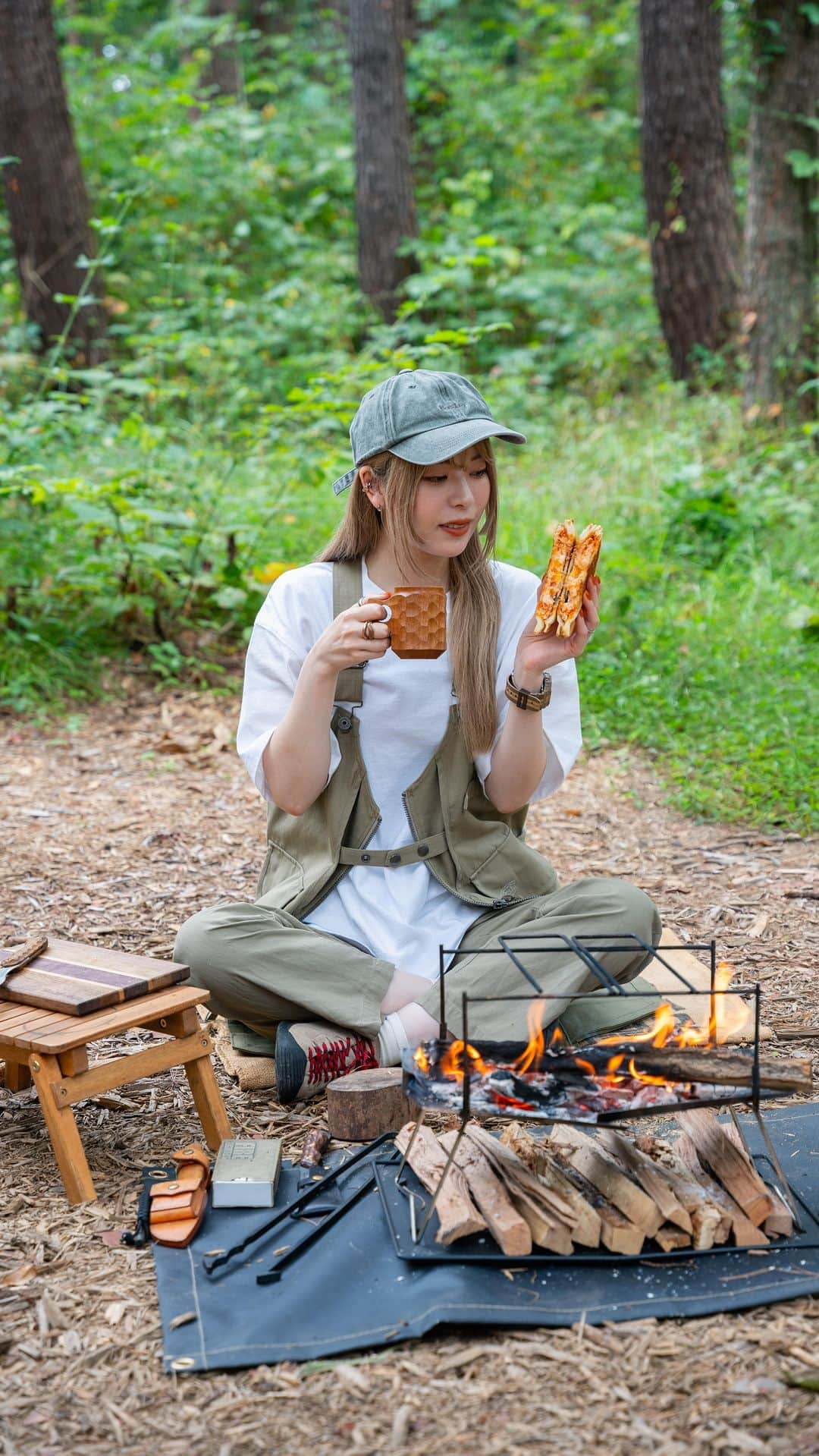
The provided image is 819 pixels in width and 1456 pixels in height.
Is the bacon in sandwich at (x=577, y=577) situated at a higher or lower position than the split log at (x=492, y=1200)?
higher

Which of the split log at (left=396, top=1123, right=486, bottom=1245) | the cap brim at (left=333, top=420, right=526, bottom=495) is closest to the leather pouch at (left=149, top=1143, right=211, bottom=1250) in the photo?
the split log at (left=396, top=1123, right=486, bottom=1245)

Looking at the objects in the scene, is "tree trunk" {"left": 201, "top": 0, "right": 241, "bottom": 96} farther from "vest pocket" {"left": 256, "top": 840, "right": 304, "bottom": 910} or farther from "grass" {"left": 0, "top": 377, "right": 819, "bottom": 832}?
"vest pocket" {"left": 256, "top": 840, "right": 304, "bottom": 910}

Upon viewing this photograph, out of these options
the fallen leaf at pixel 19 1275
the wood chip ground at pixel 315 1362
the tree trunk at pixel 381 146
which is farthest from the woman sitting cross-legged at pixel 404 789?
the tree trunk at pixel 381 146

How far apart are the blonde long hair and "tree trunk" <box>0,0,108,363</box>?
5778mm

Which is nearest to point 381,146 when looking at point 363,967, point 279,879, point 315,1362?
point 279,879

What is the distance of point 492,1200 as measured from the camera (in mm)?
2535

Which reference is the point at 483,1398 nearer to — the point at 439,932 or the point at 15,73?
the point at 439,932

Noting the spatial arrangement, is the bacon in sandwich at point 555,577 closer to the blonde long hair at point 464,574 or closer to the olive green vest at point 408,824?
the blonde long hair at point 464,574

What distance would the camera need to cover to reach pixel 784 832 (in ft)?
16.9

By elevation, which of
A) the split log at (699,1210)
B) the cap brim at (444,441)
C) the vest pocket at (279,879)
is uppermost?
the cap brim at (444,441)

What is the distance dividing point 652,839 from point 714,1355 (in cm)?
309

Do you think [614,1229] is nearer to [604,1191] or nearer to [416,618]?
[604,1191]

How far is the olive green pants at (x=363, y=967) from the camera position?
3.23 meters

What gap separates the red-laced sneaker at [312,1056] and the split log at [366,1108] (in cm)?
19
